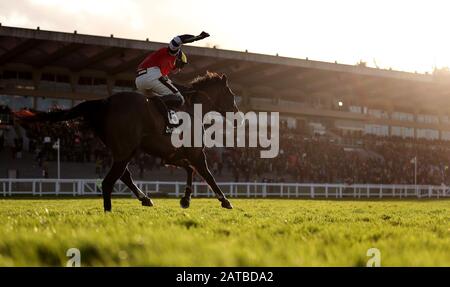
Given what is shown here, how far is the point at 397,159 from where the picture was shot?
149 feet

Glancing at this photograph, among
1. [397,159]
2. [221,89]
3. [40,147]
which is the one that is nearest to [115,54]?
[40,147]

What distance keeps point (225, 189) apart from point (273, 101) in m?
21.6

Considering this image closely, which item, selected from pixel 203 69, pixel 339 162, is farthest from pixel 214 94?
pixel 203 69

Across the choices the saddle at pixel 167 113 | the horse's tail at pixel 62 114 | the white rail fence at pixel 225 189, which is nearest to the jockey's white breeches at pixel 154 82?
the saddle at pixel 167 113

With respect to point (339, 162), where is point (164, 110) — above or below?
above

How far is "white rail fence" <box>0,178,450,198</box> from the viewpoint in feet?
78.9

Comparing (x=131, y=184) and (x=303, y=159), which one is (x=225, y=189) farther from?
(x=131, y=184)

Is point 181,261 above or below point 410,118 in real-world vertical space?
below

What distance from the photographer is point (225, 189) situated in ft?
97.0

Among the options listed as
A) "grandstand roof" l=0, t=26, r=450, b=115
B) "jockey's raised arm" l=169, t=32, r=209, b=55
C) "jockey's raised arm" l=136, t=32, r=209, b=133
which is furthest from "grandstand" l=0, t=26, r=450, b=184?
"jockey's raised arm" l=169, t=32, r=209, b=55

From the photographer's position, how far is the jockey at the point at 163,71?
8367mm
